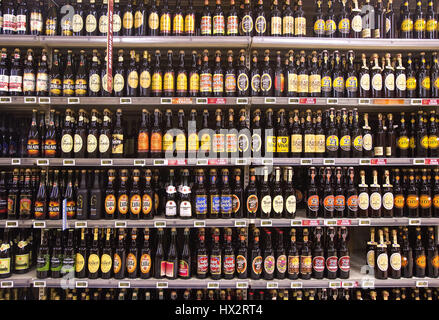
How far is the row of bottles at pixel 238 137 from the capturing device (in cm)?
311

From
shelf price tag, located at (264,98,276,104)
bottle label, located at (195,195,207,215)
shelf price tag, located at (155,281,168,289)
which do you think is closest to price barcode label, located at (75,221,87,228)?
shelf price tag, located at (155,281,168,289)

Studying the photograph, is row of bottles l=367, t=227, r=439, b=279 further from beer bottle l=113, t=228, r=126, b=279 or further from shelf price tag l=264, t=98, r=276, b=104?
beer bottle l=113, t=228, r=126, b=279

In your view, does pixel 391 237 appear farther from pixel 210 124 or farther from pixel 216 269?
pixel 210 124

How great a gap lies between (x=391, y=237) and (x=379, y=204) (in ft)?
1.79

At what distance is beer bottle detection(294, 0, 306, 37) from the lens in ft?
10.4

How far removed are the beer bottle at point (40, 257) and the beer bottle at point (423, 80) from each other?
4.05 meters

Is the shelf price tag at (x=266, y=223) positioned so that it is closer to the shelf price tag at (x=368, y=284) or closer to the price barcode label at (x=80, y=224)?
Answer: the shelf price tag at (x=368, y=284)

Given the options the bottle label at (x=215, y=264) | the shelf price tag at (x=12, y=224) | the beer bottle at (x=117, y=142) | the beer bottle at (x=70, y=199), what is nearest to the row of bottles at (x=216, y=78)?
the beer bottle at (x=117, y=142)

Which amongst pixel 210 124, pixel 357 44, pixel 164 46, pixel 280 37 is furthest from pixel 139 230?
pixel 357 44

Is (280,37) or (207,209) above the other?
(280,37)

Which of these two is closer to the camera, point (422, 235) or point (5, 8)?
point (5, 8)

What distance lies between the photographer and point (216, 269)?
2.98m

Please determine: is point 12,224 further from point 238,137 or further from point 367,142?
point 367,142

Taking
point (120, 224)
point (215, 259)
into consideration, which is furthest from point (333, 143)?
point (120, 224)
